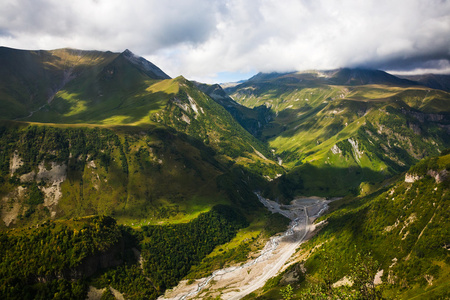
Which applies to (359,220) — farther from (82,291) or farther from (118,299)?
(82,291)

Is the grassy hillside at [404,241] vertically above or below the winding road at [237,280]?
above

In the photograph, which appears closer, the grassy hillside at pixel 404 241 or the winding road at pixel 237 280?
the grassy hillside at pixel 404 241

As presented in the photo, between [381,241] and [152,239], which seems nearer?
[381,241]

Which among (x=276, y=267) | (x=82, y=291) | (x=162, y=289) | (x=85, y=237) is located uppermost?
(x=85, y=237)

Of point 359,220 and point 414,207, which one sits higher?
point 414,207

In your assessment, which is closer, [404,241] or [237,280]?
[404,241]

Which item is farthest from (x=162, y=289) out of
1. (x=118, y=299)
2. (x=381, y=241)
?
(x=381, y=241)

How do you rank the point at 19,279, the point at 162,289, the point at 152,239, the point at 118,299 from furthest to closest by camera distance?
1. the point at 152,239
2. the point at 162,289
3. the point at 118,299
4. the point at 19,279

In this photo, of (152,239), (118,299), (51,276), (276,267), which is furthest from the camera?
(152,239)

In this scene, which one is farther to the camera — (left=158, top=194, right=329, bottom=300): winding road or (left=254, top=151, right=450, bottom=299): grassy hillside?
(left=158, top=194, right=329, bottom=300): winding road

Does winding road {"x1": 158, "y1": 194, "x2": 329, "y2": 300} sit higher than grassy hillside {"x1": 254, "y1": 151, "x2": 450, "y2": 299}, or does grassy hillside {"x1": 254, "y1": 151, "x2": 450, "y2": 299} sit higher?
grassy hillside {"x1": 254, "y1": 151, "x2": 450, "y2": 299}

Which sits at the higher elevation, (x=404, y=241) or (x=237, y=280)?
(x=404, y=241)
